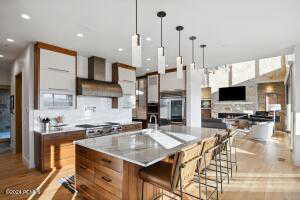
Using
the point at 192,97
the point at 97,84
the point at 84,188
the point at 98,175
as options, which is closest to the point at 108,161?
the point at 98,175

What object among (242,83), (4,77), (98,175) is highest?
(242,83)

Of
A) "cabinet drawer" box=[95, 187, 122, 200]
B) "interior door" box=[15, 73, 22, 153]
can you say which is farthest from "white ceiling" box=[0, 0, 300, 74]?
"cabinet drawer" box=[95, 187, 122, 200]

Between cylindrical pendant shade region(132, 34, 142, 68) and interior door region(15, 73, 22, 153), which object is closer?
cylindrical pendant shade region(132, 34, 142, 68)

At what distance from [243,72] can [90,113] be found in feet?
33.1

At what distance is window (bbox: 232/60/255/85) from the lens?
10.7 m

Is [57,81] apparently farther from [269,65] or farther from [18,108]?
[269,65]

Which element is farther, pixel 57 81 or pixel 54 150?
pixel 57 81

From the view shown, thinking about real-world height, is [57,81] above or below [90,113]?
above

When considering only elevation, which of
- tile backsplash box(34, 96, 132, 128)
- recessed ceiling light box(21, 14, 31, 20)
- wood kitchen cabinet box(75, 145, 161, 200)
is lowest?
wood kitchen cabinet box(75, 145, 161, 200)

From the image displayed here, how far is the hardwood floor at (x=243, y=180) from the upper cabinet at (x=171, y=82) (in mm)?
2619

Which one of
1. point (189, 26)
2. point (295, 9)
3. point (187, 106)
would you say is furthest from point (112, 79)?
point (295, 9)

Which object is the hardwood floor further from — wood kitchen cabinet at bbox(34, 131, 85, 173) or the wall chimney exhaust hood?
the wall chimney exhaust hood

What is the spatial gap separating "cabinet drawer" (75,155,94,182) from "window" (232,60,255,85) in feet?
36.7

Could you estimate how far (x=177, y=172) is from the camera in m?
1.62
